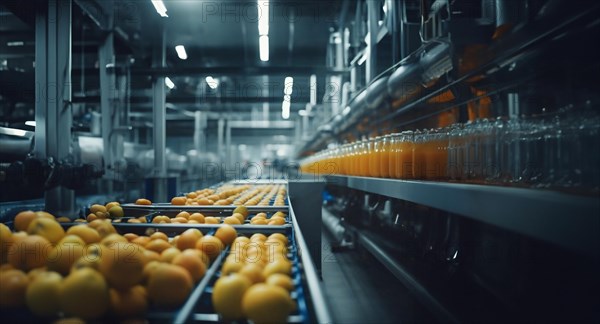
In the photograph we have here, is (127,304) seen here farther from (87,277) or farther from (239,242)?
(239,242)

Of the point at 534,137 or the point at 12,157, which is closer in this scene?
the point at 534,137

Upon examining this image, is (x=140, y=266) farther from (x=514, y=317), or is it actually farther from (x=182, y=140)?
(x=182, y=140)

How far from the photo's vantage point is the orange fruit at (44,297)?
0.89 meters

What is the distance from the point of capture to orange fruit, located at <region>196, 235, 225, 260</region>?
1.28 metres

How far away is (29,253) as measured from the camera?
110cm

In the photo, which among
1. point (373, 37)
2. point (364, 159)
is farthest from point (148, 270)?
point (373, 37)

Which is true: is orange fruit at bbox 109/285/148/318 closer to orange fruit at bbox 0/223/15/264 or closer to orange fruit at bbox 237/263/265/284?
orange fruit at bbox 237/263/265/284

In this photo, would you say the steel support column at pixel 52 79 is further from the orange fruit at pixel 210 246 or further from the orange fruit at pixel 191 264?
the orange fruit at pixel 191 264

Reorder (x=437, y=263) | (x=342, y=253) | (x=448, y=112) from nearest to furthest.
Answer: (x=437, y=263), (x=448, y=112), (x=342, y=253)

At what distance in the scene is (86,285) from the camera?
2.79ft

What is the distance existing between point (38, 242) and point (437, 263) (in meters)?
2.35

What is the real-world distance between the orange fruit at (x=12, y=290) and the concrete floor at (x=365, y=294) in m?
1.27

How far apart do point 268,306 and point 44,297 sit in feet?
1.57

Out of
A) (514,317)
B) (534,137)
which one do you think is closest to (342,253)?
(514,317)
